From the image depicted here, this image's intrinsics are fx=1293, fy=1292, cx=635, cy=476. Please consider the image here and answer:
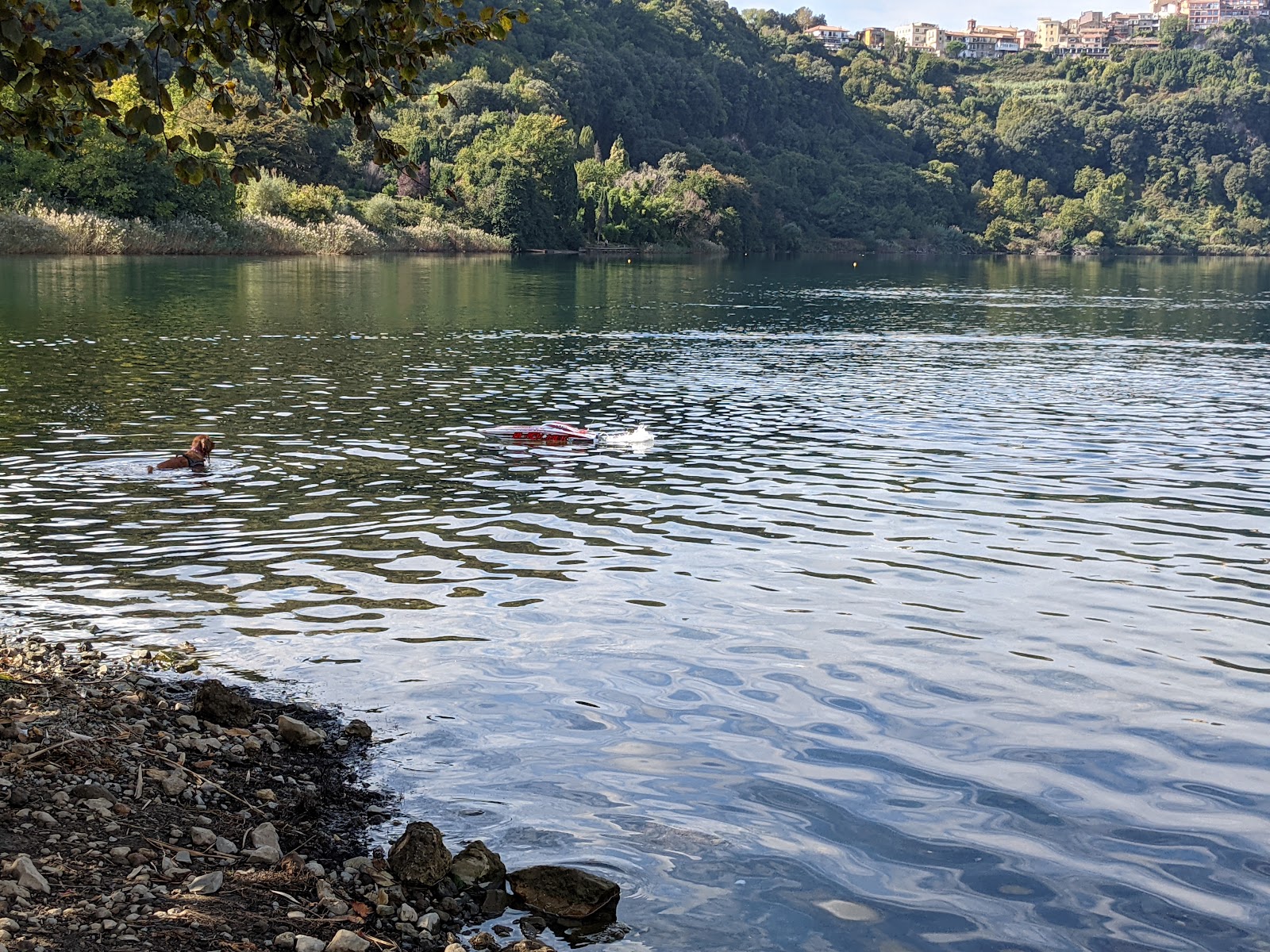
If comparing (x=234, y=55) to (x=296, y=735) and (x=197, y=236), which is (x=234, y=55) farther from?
(x=197, y=236)

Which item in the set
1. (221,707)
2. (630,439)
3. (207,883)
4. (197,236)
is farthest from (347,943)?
(197,236)

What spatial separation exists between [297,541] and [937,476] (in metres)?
12.8

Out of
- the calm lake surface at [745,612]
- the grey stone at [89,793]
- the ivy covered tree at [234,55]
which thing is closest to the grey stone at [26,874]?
the grey stone at [89,793]

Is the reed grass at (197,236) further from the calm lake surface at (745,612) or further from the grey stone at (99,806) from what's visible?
the grey stone at (99,806)

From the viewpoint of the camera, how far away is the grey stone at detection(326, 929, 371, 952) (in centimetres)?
725

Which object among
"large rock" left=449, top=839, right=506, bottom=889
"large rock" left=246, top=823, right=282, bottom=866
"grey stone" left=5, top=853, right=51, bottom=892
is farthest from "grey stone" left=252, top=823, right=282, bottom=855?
"grey stone" left=5, top=853, right=51, bottom=892

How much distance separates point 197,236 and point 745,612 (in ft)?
325

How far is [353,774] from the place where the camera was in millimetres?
10500

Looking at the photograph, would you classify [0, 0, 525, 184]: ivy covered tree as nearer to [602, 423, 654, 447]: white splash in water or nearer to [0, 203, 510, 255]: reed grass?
[602, 423, 654, 447]: white splash in water

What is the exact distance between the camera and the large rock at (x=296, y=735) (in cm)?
1088

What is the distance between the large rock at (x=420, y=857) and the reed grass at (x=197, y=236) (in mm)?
90728

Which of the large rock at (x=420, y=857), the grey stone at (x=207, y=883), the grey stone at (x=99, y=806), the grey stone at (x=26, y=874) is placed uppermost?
the grey stone at (x=26, y=874)

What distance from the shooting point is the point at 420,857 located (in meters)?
8.43

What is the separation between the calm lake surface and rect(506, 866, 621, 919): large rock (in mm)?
326
